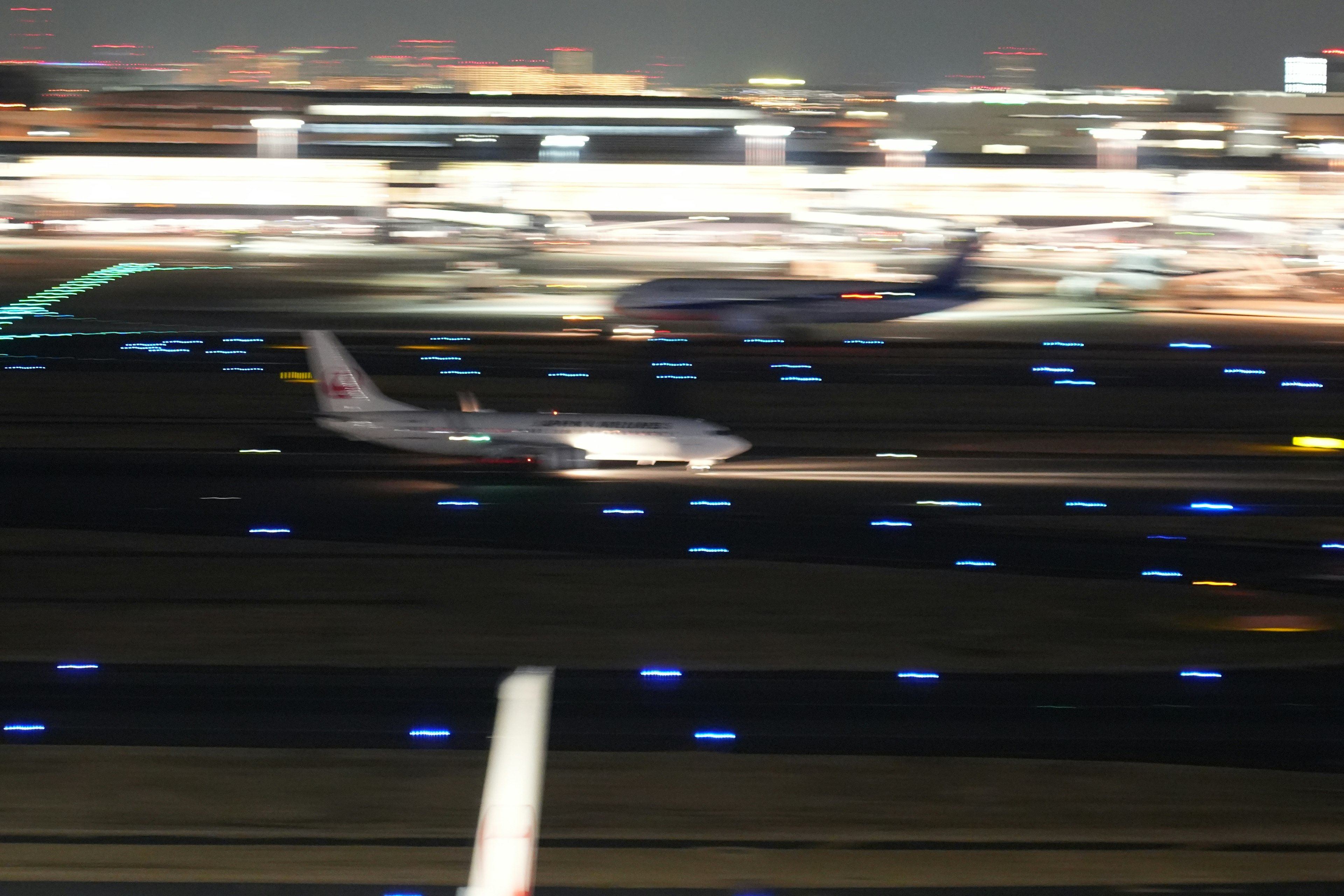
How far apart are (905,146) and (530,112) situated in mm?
27604

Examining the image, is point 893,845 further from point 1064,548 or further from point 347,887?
point 1064,548

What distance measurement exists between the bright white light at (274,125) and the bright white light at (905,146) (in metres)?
40.0

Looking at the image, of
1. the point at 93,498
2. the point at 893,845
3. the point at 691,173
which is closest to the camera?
the point at 893,845

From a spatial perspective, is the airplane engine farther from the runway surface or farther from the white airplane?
the runway surface

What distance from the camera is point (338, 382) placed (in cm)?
2619

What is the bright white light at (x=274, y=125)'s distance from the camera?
3509 inches

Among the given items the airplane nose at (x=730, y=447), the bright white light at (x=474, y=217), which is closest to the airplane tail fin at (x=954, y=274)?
the airplane nose at (x=730, y=447)

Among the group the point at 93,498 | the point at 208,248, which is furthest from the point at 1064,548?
the point at 208,248

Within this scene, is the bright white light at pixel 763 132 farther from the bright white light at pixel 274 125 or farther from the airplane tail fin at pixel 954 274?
the airplane tail fin at pixel 954 274

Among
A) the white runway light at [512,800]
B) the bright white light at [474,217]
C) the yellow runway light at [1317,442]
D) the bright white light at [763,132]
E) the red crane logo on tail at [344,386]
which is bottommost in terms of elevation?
the yellow runway light at [1317,442]

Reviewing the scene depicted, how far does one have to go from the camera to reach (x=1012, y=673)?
13891 mm

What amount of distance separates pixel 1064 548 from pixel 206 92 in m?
88.6

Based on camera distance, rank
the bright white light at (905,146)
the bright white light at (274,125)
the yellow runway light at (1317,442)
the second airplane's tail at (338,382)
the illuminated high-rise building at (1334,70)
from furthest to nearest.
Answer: the illuminated high-rise building at (1334,70), the bright white light at (274,125), the bright white light at (905,146), the yellow runway light at (1317,442), the second airplane's tail at (338,382)

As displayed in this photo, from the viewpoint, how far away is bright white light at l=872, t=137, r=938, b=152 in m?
88.9
